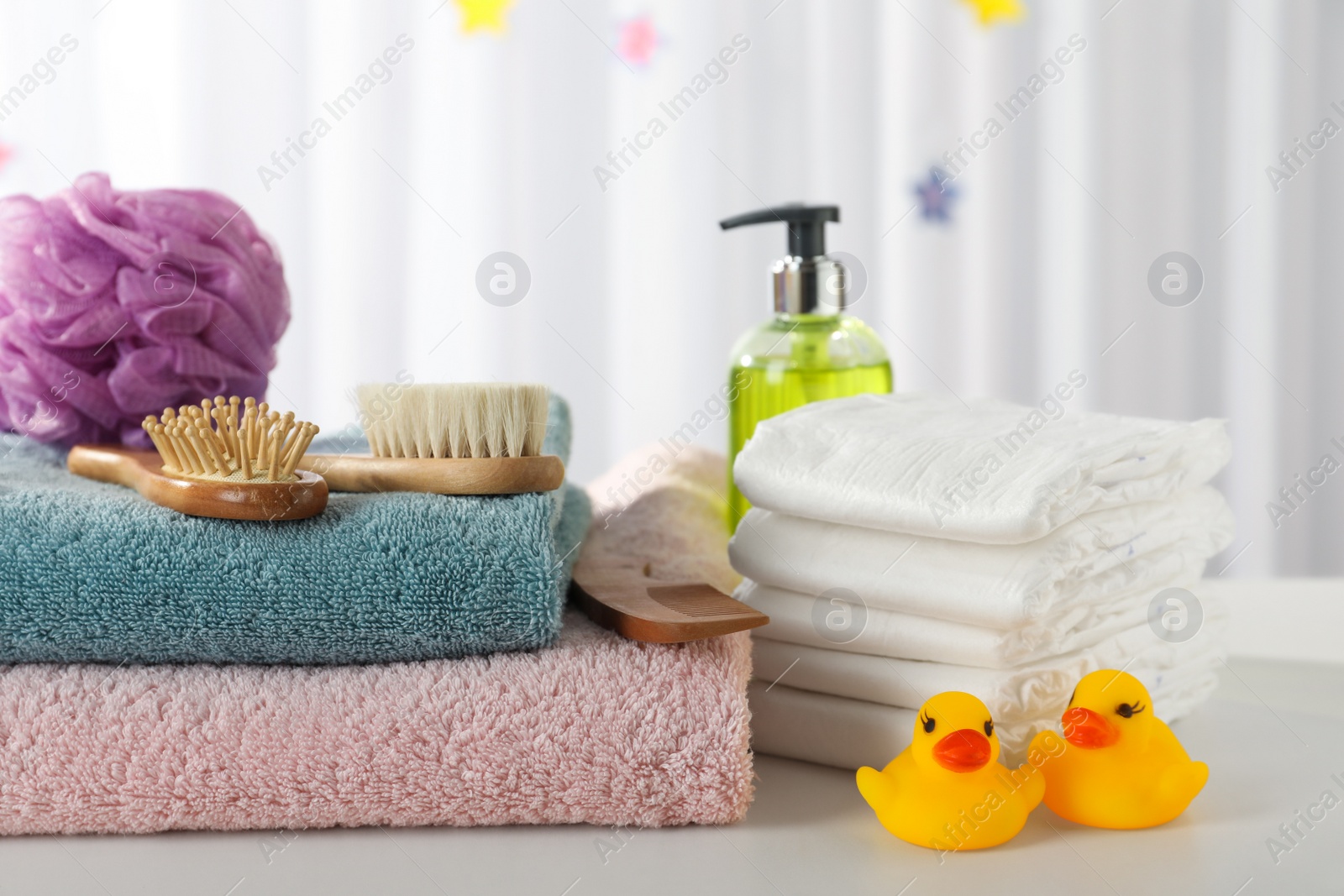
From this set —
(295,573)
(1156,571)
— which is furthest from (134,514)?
(1156,571)

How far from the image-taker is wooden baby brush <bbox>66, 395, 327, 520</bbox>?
1.33 feet

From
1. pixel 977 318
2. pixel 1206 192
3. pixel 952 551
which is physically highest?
pixel 1206 192

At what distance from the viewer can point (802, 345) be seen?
67 centimetres

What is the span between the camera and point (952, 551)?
0.45m

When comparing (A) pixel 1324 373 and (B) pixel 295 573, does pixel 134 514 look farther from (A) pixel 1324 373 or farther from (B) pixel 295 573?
(A) pixel 1324 373

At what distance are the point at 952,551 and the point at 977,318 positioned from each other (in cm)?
92

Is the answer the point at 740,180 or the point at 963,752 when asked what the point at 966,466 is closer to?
the point at 963,752

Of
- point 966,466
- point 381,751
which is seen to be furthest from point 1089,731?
point 381,751

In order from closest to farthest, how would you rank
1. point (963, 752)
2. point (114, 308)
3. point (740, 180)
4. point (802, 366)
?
point (963, 752) → point (114, 308) → point (802, 366) → point (740, 180)

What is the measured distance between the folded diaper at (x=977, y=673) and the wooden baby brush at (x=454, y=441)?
0.47 ft

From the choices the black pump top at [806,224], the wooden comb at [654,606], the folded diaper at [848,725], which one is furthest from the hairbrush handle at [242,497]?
the black pump top at [806,224]

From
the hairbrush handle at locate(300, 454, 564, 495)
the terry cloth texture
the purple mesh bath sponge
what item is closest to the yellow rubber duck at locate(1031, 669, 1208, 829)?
the terry cloth texture

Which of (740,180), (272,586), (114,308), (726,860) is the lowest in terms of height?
(726,860)

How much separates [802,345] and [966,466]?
8.8 inches
